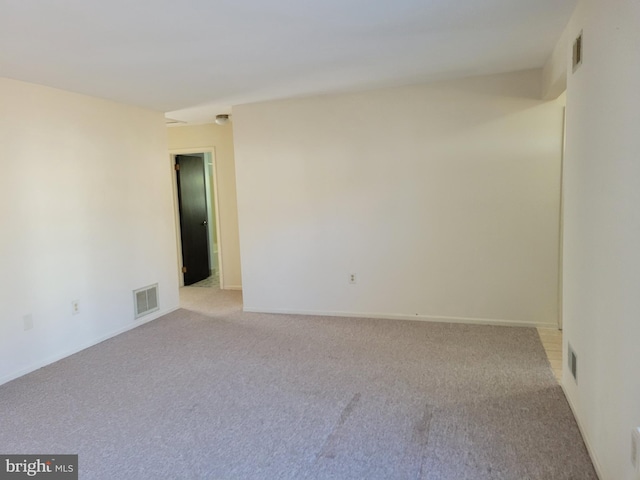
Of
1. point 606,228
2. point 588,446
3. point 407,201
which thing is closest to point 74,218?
point 407,201

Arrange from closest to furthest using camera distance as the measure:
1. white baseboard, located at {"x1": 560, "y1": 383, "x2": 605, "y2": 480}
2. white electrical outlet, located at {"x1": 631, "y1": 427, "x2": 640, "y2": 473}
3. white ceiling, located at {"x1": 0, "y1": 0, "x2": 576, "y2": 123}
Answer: white electrical outlet, located at {"x1": 631, "y1": 427, "x2": 640, "y2": 473}
white baseboard, located at {"x1": 560, "y1": 383, "x2": 605, "y2": 480}
white ceiling, located at {"x1": 0, "y1": 0, "x2": 576, "y2": 123}

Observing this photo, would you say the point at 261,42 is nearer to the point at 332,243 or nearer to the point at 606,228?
the point at 606,228

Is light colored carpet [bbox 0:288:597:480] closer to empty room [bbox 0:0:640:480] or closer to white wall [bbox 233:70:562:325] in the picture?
empty room [bbox 0:0:640:480]

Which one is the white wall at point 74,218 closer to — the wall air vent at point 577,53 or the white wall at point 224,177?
the white wall at point 224,177

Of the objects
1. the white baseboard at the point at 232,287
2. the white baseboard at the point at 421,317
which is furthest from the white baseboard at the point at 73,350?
the white baseboard at the point at 232,287

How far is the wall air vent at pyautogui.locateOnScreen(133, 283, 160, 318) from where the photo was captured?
458cm

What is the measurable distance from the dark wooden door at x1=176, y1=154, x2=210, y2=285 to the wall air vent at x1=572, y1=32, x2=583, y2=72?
5.28 m

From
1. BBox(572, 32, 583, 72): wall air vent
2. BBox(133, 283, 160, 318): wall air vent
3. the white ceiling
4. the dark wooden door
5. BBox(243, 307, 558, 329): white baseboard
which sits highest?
the white ceiling

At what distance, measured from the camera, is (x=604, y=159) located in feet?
6.26

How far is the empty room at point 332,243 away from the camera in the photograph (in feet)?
6.91

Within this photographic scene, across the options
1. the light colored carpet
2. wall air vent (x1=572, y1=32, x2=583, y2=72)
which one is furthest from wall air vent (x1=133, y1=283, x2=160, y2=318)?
wall air vent (x1=572, y1=32, x2=583, y2=72)

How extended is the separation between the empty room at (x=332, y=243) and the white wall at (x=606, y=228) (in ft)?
0.06

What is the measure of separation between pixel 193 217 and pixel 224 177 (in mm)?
999

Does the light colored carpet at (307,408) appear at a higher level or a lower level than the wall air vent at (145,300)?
lower
